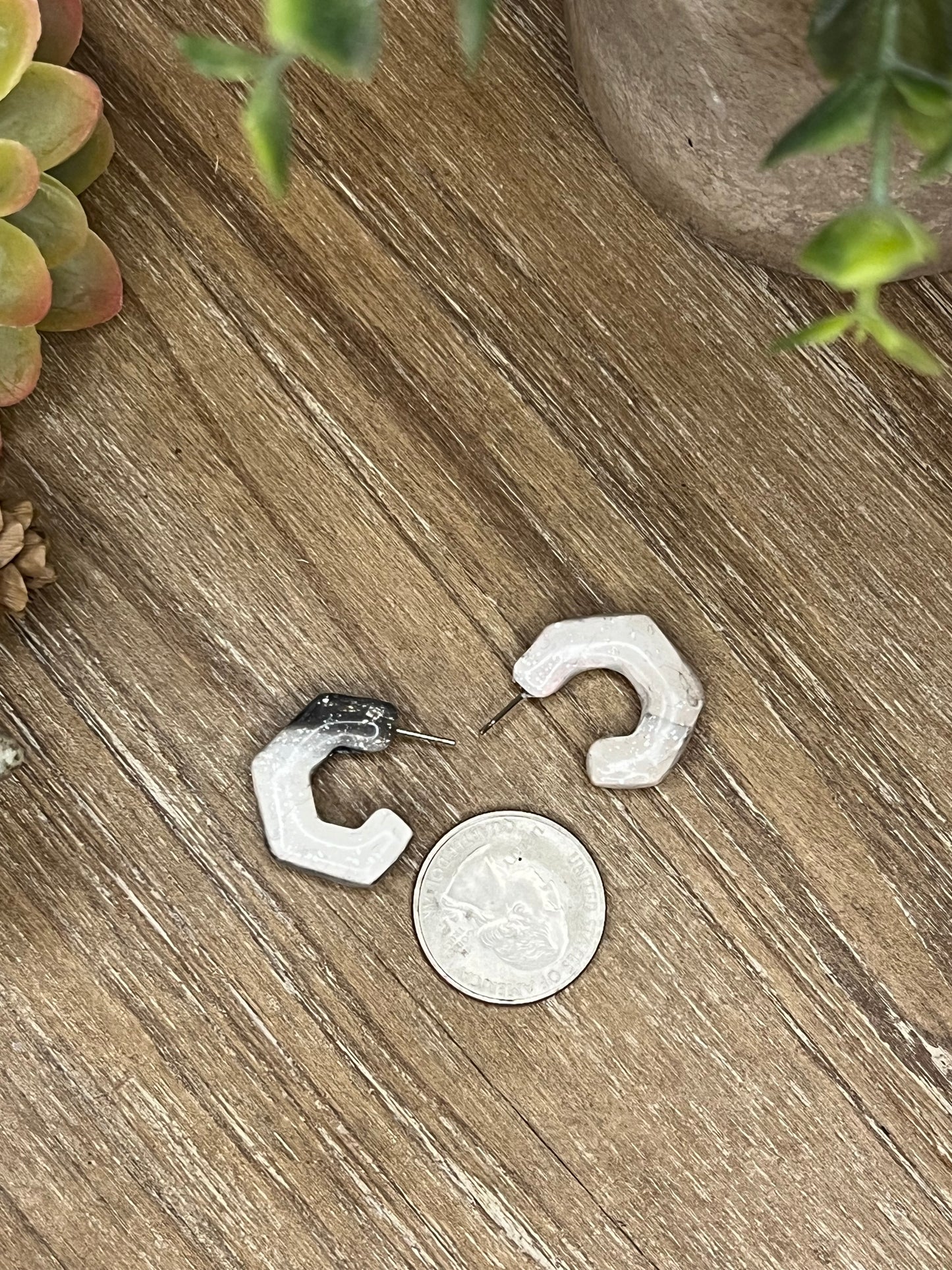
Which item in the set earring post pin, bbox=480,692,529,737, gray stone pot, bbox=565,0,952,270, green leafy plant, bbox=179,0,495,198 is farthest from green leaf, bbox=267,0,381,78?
earring post pin, bbox=480,692,529,737

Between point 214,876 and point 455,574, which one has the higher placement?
point 455,574

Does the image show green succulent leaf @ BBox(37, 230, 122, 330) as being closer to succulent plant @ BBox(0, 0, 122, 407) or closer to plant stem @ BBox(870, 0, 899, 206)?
succulent plant @ BBox(0, 0, 122, 407)

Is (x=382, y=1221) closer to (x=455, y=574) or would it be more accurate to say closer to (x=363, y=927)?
(x=363, y=927)

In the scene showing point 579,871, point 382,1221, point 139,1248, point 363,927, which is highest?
point 579,871

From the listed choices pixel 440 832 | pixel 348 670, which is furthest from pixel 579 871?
pixel 348 670

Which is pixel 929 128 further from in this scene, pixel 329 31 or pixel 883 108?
pixel 329 31
